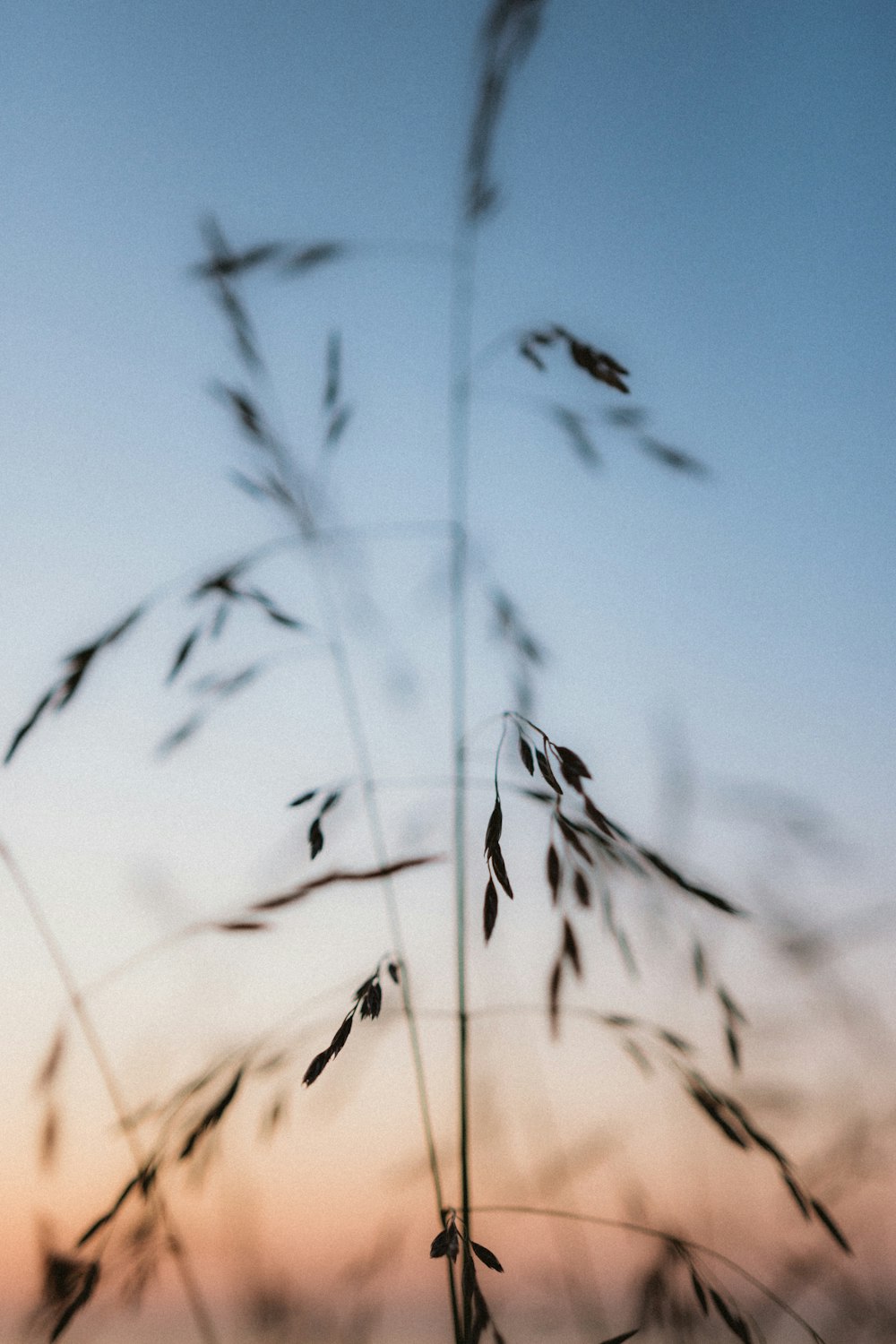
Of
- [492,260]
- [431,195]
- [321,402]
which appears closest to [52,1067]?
[321,402]

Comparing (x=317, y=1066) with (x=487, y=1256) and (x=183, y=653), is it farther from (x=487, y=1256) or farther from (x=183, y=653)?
(x=183, y=653)

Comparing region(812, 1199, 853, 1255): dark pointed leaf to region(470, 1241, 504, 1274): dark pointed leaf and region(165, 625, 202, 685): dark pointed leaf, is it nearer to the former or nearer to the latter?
region(470, 1241, 504, 1274): dark pointed leaf

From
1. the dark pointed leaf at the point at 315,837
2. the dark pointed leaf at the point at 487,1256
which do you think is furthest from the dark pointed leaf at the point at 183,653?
A: the dark pointed leaf at the point at 487,1256

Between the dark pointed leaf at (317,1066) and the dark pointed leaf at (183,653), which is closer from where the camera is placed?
the dark pointed leaf at (317,1066)

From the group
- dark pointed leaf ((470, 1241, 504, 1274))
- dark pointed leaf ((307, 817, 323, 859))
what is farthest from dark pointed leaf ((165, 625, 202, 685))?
dark pointed leaf ((470, 1241, 504, 1274))

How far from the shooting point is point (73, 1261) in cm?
69

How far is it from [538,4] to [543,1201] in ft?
4.01

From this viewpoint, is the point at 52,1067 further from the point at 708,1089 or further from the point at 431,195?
the point at 431,195

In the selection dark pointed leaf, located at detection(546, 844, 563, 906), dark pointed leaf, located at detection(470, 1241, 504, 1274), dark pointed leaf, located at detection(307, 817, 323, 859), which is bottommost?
dark pointed leaf, located at detection(470, 1241, 504, 1274)

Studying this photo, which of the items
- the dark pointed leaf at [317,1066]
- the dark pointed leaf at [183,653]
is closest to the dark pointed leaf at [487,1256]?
the dark pointed leaf at [317,1066]

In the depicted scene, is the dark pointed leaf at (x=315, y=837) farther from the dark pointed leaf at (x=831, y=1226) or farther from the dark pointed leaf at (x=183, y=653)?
the dark pointed leaf at (x=831, y=1226)

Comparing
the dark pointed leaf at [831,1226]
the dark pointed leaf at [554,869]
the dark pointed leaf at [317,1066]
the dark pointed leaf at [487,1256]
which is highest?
the dark pointed leaf at [554,869]

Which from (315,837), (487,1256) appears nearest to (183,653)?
(315,837)

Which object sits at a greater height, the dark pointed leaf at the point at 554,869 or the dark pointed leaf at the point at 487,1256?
the dark pointed leaf at the point at 554,869
